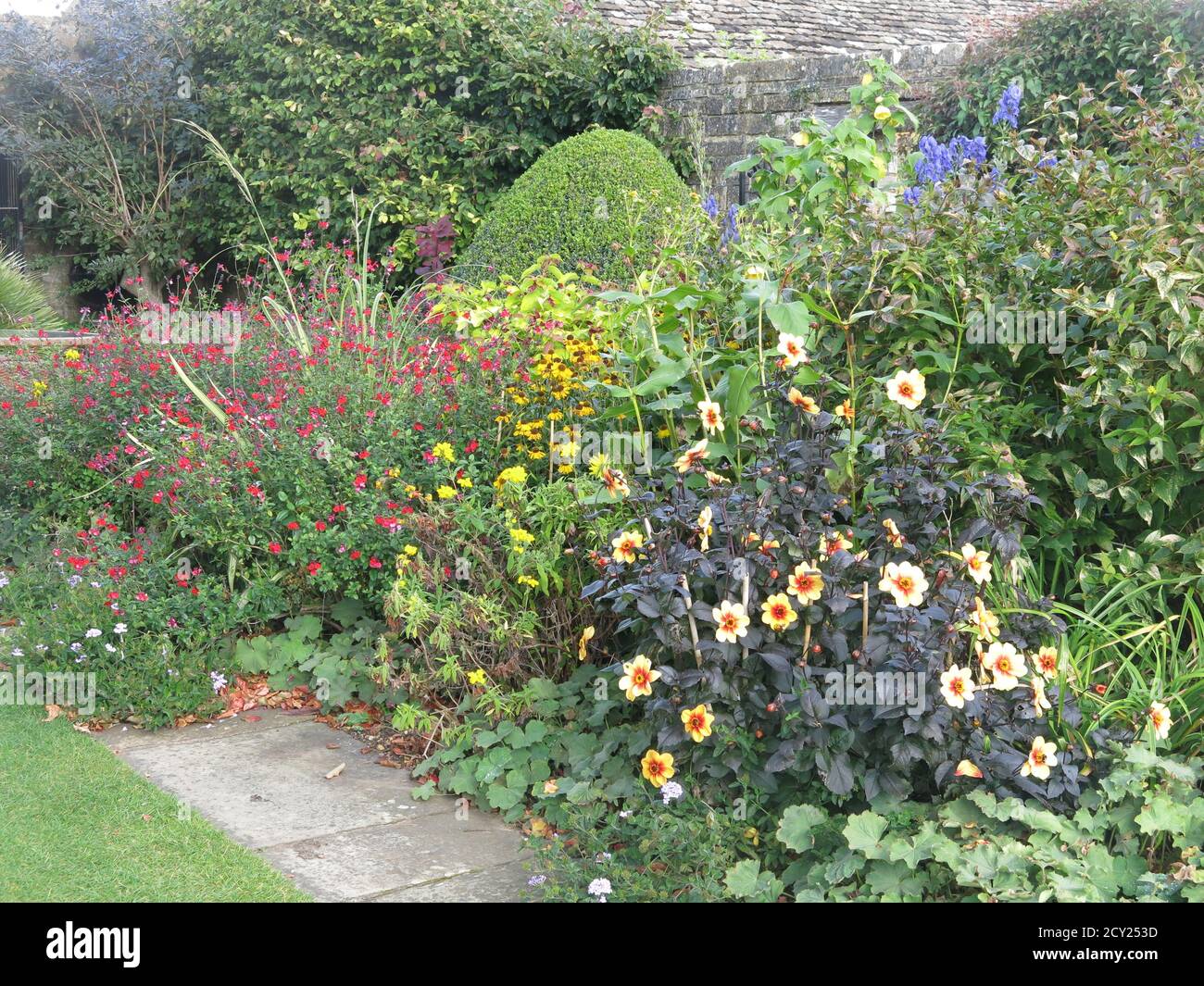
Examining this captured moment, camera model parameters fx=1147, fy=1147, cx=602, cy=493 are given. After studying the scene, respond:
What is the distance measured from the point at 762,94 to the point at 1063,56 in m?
2.50

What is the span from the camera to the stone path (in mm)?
3168

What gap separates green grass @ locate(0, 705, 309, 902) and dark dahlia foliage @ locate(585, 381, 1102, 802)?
48.8 inches

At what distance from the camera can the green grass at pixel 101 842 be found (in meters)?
3.04

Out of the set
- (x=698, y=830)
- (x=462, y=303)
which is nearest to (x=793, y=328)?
(x=698, y=830)

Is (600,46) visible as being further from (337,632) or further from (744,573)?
(744,573)

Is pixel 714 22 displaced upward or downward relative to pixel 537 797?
upward

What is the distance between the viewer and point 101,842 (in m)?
3.31

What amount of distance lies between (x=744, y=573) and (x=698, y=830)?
2.27 feet

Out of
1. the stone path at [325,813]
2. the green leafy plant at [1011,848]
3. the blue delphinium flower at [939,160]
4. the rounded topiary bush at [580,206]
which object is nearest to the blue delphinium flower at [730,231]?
the rounded topiary bush at [580,206]

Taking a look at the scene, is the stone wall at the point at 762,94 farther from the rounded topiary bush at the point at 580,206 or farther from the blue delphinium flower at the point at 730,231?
the blue delphinium flower at the point at 730,231

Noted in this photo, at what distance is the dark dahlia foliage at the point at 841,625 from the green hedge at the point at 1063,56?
197 inches

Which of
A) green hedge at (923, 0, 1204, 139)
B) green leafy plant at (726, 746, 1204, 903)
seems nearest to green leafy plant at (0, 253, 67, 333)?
green hedge at (923, 0, 1204, 139)
